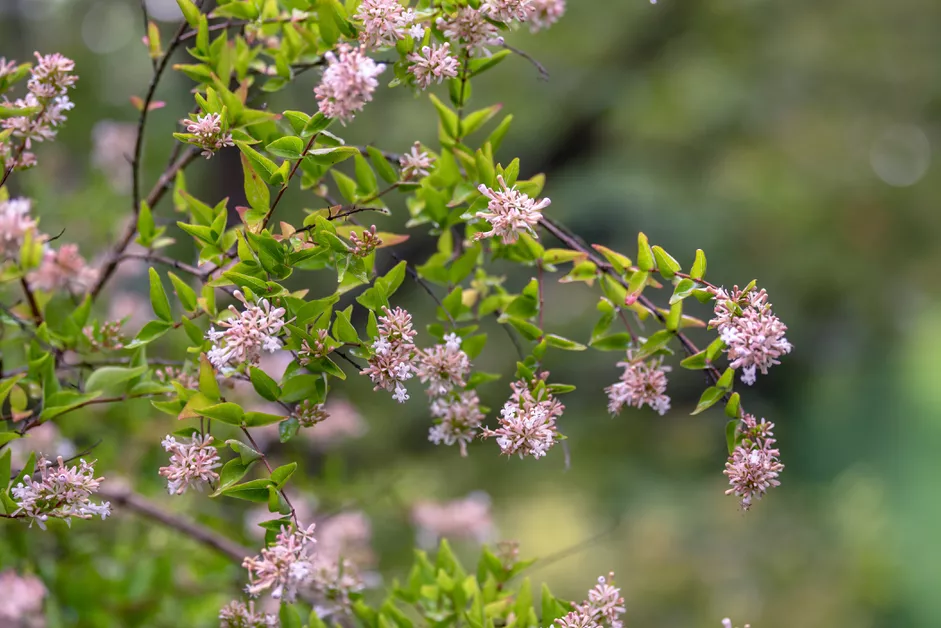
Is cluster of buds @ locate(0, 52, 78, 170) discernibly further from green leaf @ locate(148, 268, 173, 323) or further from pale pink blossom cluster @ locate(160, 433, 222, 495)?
pale pink blossom cluster @ locate(160, 433, 222, 495)

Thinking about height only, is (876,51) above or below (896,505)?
above

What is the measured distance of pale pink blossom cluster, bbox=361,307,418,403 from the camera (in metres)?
0.52

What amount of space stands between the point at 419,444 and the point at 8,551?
182 cm

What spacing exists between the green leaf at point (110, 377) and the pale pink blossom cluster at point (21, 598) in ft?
1.28

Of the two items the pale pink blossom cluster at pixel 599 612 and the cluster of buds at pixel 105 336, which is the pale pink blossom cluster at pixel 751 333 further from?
the cluster of buds at pixel 105 336

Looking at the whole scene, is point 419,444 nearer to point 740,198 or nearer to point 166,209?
point 166,209

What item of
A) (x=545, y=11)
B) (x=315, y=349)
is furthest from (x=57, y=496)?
(x=545, y=11)

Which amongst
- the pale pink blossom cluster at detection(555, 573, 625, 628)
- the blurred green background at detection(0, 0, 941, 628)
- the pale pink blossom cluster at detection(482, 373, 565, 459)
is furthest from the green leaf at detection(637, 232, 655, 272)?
the blurred green background at detection(0, 0, 941, 628)

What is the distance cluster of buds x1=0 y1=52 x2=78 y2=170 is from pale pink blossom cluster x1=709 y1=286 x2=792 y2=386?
0.49 m

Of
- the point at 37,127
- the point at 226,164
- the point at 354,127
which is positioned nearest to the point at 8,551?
the point at 37,127

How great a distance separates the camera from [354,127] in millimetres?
2734

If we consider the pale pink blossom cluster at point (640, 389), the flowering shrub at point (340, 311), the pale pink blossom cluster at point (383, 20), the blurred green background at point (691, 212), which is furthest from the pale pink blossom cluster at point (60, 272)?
the blurred green background at point (691, 212)

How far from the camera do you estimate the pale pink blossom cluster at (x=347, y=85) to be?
500 millimetres

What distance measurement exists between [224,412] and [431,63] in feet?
0.90
